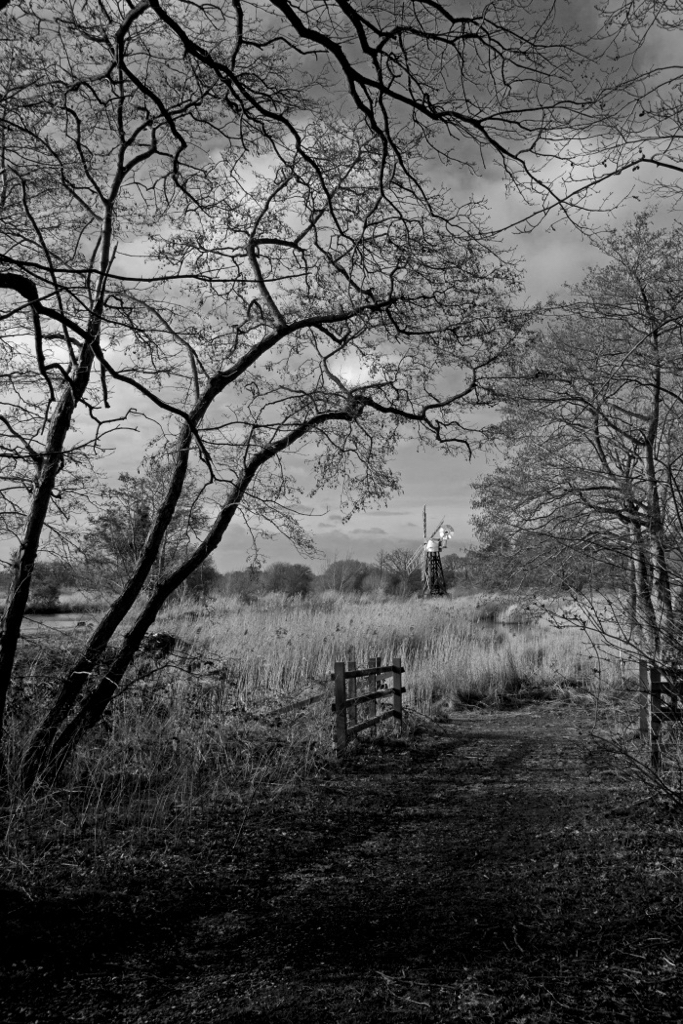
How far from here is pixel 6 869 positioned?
5039 millimetres

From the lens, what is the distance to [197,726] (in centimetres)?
845

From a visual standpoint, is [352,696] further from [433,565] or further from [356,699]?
[433,565]

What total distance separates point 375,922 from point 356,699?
17.3 feet

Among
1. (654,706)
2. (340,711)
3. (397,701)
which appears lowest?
(397,701)

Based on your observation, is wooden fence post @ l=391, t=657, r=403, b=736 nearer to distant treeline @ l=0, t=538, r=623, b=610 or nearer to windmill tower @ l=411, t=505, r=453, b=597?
distant treeline @ l=0, t=538, r=623, b=610

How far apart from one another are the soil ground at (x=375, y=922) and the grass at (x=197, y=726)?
45 centimetres

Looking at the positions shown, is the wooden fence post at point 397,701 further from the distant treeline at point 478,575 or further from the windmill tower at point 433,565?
the windmill tower at point 433,565

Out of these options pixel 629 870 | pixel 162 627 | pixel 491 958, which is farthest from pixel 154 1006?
pixel 162 627

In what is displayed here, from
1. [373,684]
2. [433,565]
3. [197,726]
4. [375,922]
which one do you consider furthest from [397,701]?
[433,565]

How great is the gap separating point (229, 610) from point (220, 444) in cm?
1649

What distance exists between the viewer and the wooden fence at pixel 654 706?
506cm

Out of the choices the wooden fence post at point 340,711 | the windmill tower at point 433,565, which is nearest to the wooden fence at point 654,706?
the wooden fence post at point 340,711

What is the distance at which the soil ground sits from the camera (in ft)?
11.7

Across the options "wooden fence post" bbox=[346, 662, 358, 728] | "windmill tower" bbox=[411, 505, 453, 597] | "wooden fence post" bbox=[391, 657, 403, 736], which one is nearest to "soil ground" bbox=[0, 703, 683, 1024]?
"wooden fence post" bbox=[346, 662, 358, 728]
